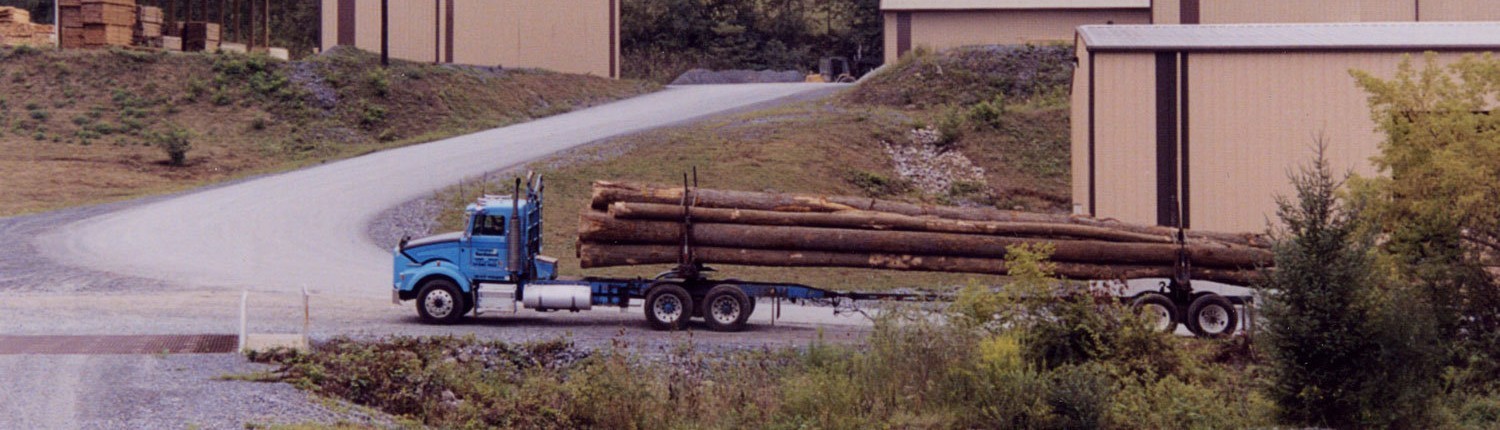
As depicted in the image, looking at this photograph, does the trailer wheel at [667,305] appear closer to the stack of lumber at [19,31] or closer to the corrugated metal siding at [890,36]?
the corrugated metal siding at [890,36]

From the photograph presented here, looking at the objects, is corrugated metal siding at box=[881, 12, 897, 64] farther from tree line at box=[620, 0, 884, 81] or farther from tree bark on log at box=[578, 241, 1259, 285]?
tree bark on log at box=[578, 241, 1259, 285]

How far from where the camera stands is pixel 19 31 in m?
49.2

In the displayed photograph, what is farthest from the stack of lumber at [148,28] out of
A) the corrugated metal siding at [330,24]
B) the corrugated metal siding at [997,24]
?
the corrugated metal siding at [997,24]

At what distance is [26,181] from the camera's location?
34.3 m

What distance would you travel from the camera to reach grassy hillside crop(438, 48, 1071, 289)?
34.2 metres

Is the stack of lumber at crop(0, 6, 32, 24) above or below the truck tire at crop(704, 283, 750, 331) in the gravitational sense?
above

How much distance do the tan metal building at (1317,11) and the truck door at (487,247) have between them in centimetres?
3098

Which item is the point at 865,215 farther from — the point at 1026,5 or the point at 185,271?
the point at 1026,5

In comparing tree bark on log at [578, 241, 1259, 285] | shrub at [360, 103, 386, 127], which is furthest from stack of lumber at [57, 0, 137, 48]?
tree bark on log at [578, 241, 1259, 285]

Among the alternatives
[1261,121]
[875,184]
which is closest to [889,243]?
[1261,121]

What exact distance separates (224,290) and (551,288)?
23.0 ft

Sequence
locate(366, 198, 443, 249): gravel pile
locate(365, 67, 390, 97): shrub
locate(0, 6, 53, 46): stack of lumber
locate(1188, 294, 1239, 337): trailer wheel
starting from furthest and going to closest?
locate(0, 6, 53, 46): stack of lumber → locate(365, 67, 390, 97): shrub → locate(366, 198, 443, 249): gravel pile → locate(1188, 294, 1239, 337): trailer wheel

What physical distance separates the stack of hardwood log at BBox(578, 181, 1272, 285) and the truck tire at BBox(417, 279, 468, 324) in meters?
1.88

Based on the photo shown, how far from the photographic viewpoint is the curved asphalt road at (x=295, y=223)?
24469 mm
